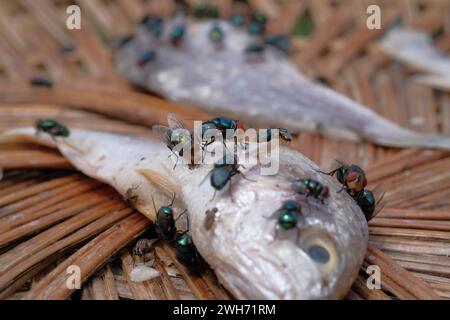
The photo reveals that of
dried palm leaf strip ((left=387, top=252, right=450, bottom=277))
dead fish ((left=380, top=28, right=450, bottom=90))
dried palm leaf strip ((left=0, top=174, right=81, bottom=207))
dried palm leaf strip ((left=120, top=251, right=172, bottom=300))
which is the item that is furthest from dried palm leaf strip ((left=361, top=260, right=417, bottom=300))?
dead fish ((left=380, top=28, right=450, bottom=90))

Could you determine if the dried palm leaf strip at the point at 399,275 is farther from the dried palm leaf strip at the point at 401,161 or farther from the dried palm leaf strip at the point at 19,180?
the dried palm leaf strip at the point at 19,180

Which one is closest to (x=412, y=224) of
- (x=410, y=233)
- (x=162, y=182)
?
(x=410, y=233)

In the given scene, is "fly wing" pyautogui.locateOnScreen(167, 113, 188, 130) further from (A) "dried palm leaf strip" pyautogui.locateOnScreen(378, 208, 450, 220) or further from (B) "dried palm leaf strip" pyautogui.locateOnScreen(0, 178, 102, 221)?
(A) "dried palm leaf strip" pyautogui.locateOnScreen(378, 208, 450, 220)

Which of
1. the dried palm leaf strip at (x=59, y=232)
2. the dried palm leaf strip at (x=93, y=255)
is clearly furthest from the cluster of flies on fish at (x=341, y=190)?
the dried palm leaf strip at (x=59, y=232)

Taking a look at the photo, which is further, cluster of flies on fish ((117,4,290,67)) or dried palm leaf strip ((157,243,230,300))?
cluster of flies on fish ((117,4,290,67))

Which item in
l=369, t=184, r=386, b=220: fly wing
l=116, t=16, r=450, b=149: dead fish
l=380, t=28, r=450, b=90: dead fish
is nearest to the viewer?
l=369, t=184, r=386, b=220: fly wing

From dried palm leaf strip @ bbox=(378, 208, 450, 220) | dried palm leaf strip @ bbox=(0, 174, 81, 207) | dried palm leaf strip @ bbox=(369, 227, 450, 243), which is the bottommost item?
dried palm leaf strip @ bbox=(369, 227, 450, 243)

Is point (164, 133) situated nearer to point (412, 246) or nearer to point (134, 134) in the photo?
point (134, 134)
